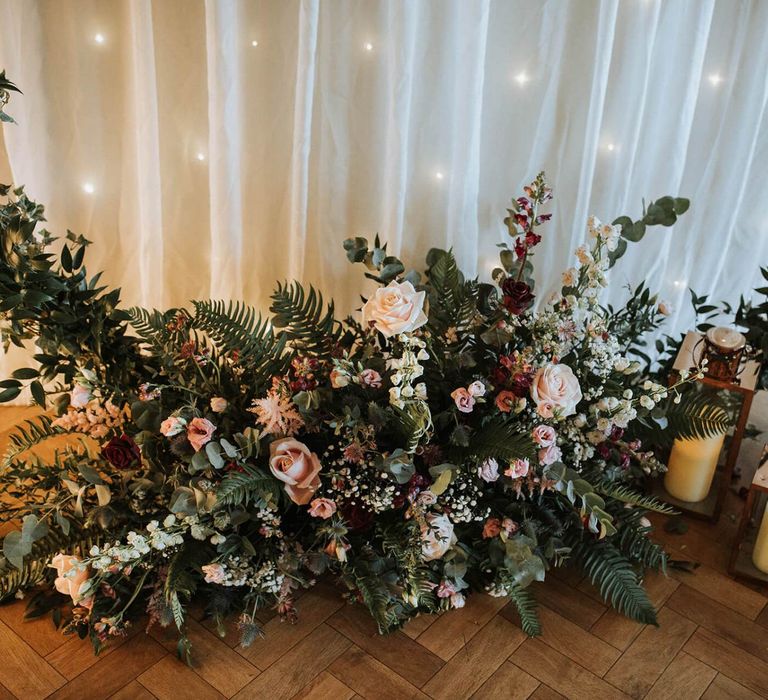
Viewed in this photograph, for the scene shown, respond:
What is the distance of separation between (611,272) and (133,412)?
1280 millimetres

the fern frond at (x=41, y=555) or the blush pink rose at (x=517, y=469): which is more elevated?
the blush pink rose at (x=517, y=469)

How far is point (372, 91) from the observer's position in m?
1.79

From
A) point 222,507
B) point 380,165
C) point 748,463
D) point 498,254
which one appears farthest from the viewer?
point 748,463

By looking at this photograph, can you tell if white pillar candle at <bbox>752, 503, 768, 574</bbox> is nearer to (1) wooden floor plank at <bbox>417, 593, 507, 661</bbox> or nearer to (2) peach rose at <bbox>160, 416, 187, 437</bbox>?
(1) wooden floor plank at <bbox>417, 593, 507, 661</bbox>

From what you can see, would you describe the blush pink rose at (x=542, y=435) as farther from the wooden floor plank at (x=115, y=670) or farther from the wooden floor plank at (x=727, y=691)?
the wooden floor plank at (x=115, y=670)

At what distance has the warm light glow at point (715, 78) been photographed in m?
2.01

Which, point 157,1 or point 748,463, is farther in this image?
point 748,463

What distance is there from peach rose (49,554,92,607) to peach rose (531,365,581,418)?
91 cm

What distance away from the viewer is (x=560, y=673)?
5.02 feet

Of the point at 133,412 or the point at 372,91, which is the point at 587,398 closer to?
the point at 372,91

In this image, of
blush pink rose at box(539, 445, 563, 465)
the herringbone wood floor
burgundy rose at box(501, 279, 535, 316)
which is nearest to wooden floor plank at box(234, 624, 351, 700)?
the herringbone wood floor

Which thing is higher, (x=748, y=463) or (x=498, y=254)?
(x=498, y=254)

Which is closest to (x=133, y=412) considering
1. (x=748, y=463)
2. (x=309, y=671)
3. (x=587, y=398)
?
(x=309, y=671)

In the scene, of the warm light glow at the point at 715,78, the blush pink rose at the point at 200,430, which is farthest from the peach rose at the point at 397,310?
the warm light glow at the point at 715,78
